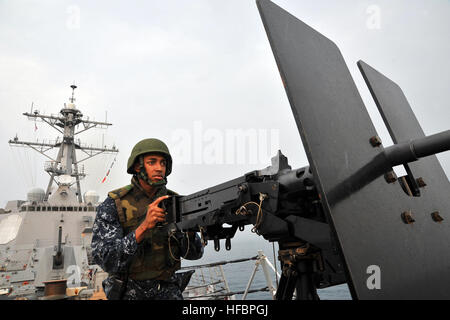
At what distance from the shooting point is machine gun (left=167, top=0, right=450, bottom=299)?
51.1 inches

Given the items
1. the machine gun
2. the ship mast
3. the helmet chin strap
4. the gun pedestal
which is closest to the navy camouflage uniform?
the helmet chin strap

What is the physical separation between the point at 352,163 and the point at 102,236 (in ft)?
6.38

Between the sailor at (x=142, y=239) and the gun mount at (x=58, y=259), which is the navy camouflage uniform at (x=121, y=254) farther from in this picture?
the gun mount at (x=58, y=259)

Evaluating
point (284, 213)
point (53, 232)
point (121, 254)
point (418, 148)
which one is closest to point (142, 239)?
point (121, 254)

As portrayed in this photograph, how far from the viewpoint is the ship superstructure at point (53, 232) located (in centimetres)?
1002

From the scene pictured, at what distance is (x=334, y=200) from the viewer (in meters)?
1.28

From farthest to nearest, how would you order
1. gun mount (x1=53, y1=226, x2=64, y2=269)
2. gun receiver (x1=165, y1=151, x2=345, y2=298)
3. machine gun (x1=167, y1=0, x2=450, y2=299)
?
gun mount (x1=53, y1=226, x2=64, y2=269) → gun receiver (x1=165, y1=151, x2=345, y2=298) → machine gun (x1=167, y1=0, x2=450, y2=299)

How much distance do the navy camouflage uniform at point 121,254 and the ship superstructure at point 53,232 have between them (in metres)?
6.68

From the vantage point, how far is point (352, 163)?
4.91 ft

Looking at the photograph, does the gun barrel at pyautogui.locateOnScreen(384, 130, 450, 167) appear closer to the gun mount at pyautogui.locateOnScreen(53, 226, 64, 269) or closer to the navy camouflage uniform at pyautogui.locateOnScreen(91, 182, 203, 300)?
the navy camouflage uniform at pyautogui.locateOnScreen(91, 182, 203, 300)

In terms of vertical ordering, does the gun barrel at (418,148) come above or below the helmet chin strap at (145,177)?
below

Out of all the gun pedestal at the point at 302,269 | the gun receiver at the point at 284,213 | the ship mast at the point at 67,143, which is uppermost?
the ship mast at the point at 67,143

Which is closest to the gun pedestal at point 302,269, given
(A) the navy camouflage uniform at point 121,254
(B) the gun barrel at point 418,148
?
(B) the gun barrel at point 418,148

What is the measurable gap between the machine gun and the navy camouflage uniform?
524mm
